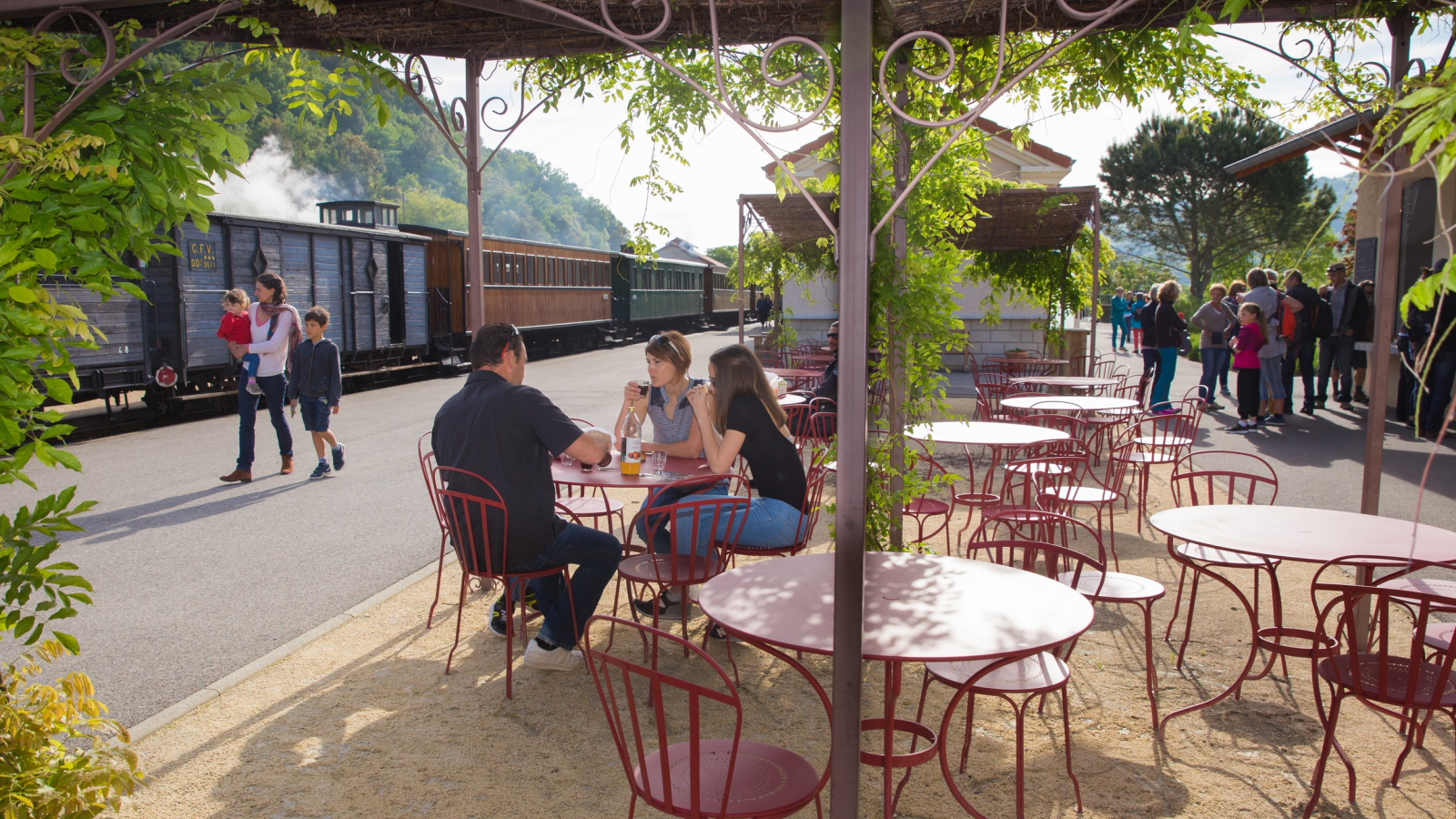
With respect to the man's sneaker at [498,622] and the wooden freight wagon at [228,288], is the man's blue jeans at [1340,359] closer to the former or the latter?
the man's sneaker at [498,622]

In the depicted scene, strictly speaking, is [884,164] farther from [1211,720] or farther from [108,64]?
[108,64]

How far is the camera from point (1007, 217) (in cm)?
1156

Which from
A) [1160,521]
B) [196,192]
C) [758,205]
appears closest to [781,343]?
[758,205]

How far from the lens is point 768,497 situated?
14.3ft

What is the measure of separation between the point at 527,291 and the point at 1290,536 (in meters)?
20.2

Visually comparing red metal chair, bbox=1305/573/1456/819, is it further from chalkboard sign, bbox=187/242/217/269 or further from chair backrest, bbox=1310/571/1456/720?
chalkboard sign, bbox=187/242/217/269

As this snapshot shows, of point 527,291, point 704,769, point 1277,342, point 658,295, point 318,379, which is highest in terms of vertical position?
point 658,295

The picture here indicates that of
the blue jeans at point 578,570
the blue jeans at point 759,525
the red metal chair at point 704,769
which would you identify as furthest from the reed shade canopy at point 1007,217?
the red metal chair at point 704,769

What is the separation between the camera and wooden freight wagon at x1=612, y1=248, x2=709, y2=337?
1163 inches

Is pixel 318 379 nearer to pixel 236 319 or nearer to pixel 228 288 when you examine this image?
pixel 236 319

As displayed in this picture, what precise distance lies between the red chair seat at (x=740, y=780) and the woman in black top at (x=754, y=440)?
1.70 meters

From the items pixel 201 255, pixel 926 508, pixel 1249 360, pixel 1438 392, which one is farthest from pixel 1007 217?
pixel 201 255

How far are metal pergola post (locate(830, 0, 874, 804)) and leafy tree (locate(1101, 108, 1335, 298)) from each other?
40.7 m

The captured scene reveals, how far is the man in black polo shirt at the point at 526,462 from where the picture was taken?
384 cm
